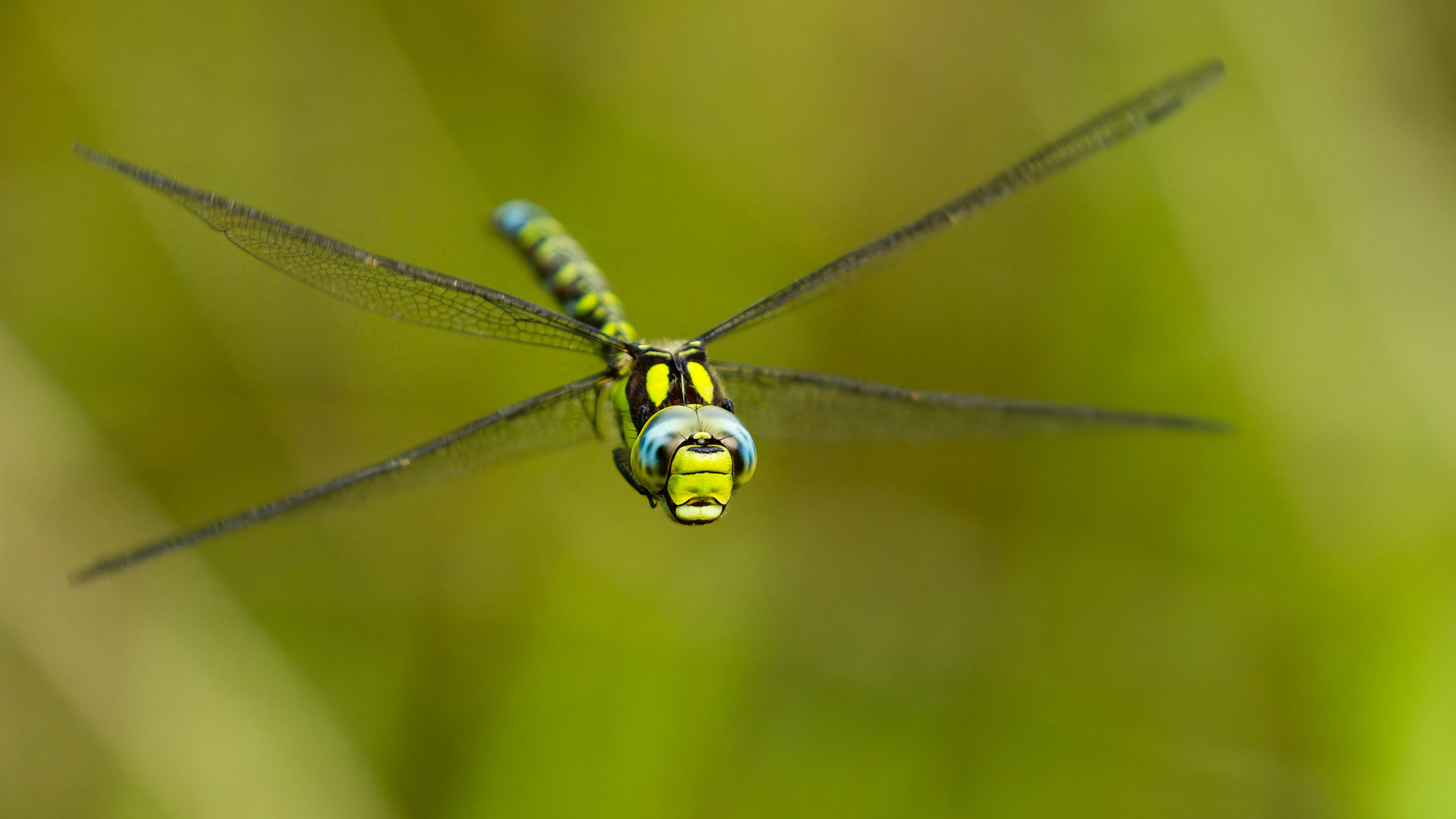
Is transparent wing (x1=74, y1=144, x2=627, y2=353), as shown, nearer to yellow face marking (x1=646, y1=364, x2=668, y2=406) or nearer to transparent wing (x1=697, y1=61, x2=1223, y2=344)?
yellow face marking (x1=646, y1=364, x2=668, y2=406)

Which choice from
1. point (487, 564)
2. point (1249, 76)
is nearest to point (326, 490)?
point (487, 564)

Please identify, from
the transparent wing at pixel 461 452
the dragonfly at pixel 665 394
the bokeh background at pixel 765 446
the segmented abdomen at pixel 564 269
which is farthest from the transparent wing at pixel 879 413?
the bokeh background at pixel 765 446

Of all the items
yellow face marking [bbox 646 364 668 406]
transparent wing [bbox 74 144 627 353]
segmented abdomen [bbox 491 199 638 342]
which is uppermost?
segmented abdomen [bbox 491 199 638 342]

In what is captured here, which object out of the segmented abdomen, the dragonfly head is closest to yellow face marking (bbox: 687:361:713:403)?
the dragonfly head

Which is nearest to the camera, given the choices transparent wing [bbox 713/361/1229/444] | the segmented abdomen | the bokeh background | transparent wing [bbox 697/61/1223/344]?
transparent wing [bbox 697/61/1223/344]

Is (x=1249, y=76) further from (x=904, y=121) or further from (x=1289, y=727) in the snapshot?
(x=1289, y=727)

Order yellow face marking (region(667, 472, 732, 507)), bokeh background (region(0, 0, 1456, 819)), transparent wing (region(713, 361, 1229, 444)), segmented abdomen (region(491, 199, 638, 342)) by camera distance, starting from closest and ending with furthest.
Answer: yellow face marking (region(667, 472, 732, 507)) → transparent wing (region(713, 361, 1229, 444)) → segmented abdomen (region(491, 199, 638, 342)) → bokeh background (region(0, 0, 1456, 819))

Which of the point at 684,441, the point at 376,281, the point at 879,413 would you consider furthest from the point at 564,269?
the point at 684,441
